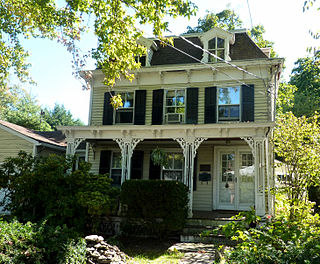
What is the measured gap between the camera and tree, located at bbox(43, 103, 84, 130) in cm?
4297

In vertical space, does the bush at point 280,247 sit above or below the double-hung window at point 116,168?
below

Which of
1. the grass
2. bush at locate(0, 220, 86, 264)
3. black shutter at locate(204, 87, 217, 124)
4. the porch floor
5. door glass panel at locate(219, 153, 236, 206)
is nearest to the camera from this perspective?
bush at locate(0, 220, 86, 264)

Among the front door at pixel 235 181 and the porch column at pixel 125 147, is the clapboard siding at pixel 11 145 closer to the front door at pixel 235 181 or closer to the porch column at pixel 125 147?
the porch column at pixel 125 147

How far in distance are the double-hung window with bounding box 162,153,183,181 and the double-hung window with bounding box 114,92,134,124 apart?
100 inches

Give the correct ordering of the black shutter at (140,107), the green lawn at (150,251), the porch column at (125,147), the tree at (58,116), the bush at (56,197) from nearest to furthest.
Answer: the green lawn at (150,251)
the bush at (56,197)
the porch column at (125,147)
the black shutter at (140,107)
the tree at (58,116)

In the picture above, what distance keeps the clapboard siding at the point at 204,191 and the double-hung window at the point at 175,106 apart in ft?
5.69

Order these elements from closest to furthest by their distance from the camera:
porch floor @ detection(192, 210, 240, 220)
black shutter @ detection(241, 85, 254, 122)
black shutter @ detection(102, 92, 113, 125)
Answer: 1. porch floor @ detection(192, 210, 240, 220)
2. black shutter @ detection(241, 85, 254, 122)
3. black shutter @ detection(102, 92, 113, 125)

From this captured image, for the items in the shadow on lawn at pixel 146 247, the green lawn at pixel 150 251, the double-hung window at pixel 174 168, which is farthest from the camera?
the double-hung window at pixel 174 168

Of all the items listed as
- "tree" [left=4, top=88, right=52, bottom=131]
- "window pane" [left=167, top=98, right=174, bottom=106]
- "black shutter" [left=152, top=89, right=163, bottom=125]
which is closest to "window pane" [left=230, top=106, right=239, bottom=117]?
"window pane" [left=167, top=98, right=174, bottom=106]

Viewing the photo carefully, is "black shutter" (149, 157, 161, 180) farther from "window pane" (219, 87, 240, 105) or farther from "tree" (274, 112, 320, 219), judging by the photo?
"tree" (274, 112, 320, 219)

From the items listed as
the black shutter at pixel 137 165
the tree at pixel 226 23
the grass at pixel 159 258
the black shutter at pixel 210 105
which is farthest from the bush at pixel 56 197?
the tree at pixel 226 23

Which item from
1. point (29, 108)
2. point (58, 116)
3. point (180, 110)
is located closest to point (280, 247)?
point (180, 110)

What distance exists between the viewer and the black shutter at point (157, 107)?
1400cm

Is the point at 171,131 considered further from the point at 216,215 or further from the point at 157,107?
the point at 216,215
